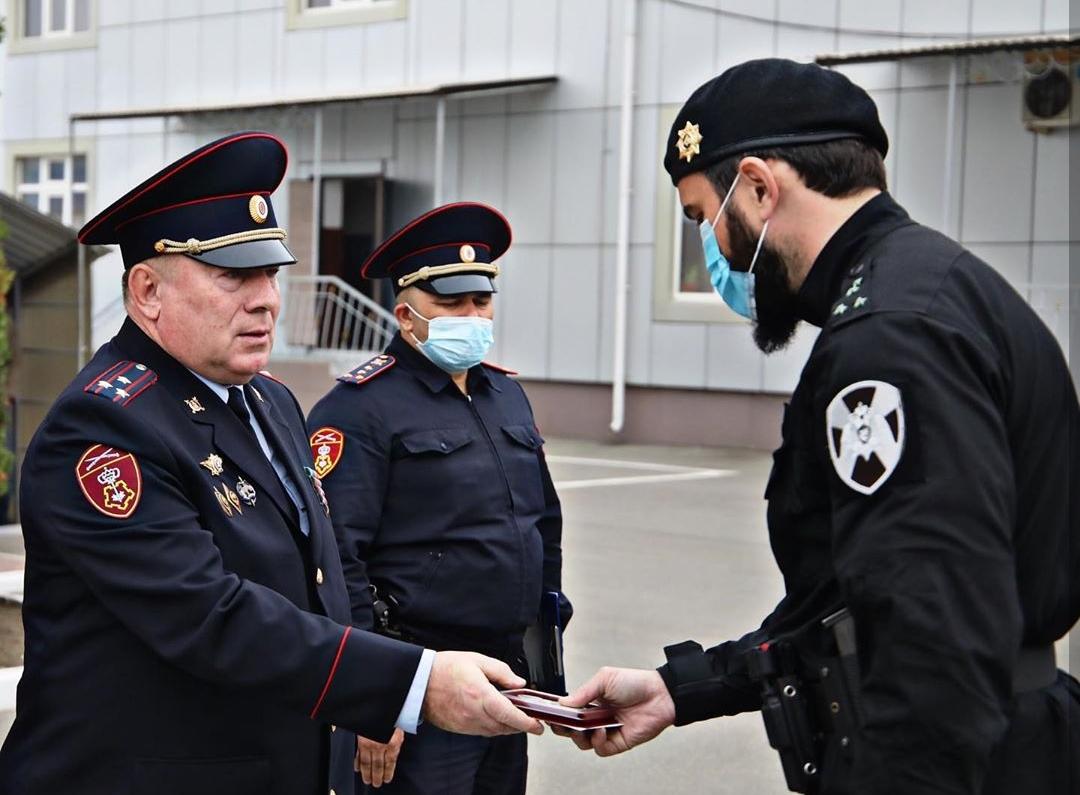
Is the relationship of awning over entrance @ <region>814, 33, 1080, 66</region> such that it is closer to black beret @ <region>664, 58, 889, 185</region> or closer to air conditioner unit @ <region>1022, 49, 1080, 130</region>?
air conditioner unit @ <region>1022, 49, 1080, 130</region>

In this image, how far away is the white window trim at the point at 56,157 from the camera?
19.7m

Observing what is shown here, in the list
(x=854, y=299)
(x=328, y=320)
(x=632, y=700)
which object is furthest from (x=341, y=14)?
(x=854, y=299)

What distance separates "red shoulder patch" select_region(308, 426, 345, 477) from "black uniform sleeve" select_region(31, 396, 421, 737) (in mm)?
1211

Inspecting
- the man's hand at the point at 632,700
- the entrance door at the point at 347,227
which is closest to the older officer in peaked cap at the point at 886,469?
the man's hand at the point at 632,700

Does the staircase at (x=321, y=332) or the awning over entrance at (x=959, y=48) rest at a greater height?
the awning over entrance at (x=959, y=48)

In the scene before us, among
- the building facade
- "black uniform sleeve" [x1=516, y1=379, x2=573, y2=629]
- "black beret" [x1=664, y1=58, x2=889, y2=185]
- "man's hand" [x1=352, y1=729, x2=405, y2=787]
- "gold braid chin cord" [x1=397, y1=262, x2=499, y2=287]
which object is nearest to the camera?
"black beret" [x1=664, y1=58, x2=889, y2=185]

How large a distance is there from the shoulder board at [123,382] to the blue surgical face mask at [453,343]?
1490mm

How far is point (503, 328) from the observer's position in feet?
53.5

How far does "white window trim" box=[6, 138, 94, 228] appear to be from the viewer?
19.7 meters

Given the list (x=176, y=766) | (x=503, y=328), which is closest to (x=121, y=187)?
(x=503, y=328)

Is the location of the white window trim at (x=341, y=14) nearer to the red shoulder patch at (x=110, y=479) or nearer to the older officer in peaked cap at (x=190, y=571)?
the older officer in peaked cap at (x=190, y=571)

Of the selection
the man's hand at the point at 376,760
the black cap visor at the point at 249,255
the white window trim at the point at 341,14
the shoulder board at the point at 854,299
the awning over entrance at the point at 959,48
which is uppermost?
the white window trim at the point at 341,14

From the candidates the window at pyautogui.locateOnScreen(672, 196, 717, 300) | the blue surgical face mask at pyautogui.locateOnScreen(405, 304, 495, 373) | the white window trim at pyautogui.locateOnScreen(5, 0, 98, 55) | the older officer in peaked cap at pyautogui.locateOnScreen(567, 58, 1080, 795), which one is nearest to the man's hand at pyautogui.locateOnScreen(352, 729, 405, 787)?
the blue surgical face mask at pyautogui.locateOnScreen(405, 304, 495, 373)

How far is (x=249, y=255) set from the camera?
2268 millimetres
